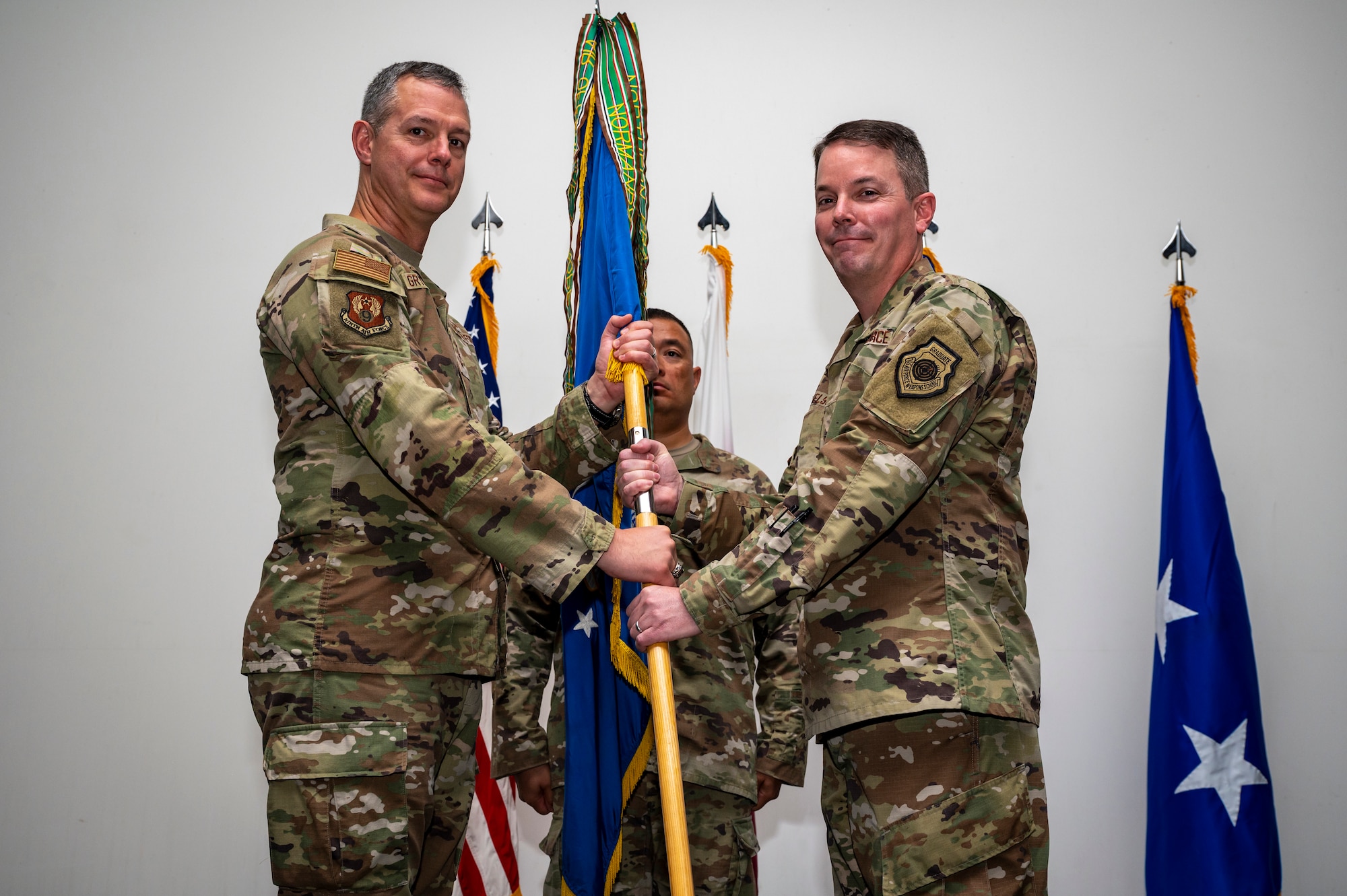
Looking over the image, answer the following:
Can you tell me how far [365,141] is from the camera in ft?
6.61

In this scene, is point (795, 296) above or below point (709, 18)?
below

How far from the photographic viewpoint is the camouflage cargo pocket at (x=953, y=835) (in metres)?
1.57

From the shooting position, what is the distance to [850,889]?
1.83 meters

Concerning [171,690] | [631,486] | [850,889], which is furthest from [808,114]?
[171,690]

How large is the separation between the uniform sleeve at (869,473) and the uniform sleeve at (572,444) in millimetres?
512

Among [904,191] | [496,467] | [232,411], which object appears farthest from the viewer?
[232,411]

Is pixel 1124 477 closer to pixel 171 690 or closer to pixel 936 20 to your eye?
pixel 936 20

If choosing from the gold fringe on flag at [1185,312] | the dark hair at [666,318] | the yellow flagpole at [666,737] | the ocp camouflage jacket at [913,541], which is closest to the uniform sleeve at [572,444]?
the yellow flagpole at [666,737]

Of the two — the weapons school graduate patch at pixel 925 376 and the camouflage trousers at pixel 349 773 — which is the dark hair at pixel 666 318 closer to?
the weapons school graduate patch at pixel 925 376

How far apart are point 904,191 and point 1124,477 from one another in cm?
209

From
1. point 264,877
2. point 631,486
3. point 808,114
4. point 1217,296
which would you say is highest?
point 808,114

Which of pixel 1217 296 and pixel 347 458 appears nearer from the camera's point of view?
pixel 347 458

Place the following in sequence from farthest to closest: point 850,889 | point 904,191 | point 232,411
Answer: point 232,411 < point 904,191 < point 850,889

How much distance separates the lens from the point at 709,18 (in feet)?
12.8
